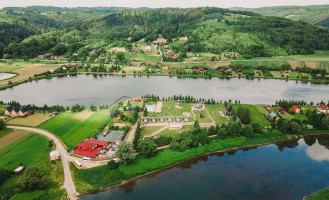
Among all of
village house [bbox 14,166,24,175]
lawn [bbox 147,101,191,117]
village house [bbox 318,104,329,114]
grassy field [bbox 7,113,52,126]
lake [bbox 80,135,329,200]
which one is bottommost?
lake [bbox 80,135,329,200]

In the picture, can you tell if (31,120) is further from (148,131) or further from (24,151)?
(148,131)

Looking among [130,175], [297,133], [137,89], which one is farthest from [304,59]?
[130,175]

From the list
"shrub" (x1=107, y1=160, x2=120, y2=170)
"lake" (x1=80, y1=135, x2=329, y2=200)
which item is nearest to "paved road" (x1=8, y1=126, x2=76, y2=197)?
"lake" (x1=80, y1=135, x2=329, y2=200)

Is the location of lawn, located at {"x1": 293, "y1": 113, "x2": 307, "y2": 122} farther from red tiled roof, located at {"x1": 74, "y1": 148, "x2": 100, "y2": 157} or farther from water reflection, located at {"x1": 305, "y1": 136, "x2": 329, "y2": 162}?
red tiled roof, located at {"x1": 74, "y1": 148, "x2": 100, "y2": 157}

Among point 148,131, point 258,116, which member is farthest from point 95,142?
point 258,116

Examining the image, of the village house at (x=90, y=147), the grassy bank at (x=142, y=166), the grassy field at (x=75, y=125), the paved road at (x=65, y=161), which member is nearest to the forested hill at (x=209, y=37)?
the grassy field at (x=75, y=125)
